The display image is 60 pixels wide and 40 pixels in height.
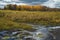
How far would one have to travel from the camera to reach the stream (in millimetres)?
1735

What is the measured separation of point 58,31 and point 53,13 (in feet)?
0.83

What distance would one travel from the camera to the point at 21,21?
1.80 m

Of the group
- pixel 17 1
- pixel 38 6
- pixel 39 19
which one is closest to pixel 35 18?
pixel 39 19

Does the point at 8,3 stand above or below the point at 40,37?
above

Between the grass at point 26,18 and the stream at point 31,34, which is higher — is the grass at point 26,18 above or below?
above

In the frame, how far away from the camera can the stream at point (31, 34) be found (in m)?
1.74

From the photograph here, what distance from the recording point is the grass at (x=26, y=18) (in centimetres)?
178

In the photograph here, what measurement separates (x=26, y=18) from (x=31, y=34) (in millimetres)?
226

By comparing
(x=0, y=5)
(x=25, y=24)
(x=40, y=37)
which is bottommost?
(x=40, y=37)

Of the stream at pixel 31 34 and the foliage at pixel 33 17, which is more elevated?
the foliage at pixel 33 17

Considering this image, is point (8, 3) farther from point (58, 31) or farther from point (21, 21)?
point (58, 31)

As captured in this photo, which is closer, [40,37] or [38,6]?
[40,37]

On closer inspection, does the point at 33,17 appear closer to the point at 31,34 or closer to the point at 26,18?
the point at 26,18

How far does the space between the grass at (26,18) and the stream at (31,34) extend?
2.5 inches
